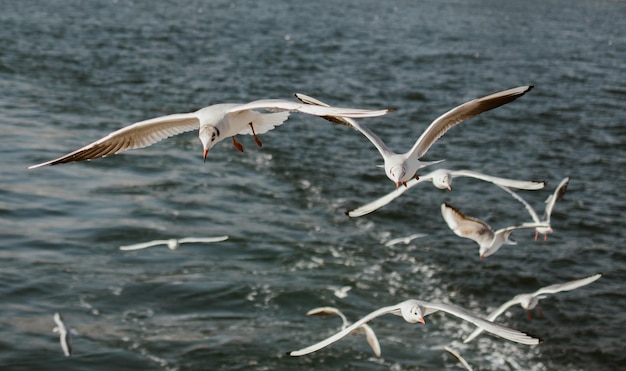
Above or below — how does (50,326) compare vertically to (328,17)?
below

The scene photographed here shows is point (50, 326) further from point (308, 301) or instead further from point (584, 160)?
point (584, 160)

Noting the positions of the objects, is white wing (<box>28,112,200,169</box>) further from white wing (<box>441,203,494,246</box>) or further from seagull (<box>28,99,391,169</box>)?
white wing (<box>441,203,494,246</box>)

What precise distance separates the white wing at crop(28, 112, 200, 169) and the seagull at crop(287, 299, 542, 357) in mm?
2500

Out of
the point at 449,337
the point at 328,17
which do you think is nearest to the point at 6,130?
the point at 449,337

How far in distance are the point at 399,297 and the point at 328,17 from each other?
4339cm

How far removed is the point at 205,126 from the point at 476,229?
5.88 m

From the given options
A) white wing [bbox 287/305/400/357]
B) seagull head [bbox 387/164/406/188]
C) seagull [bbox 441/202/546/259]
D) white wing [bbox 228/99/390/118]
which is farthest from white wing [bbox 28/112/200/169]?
seagull [bbox 441/202/546/259]

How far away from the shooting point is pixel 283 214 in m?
21.8

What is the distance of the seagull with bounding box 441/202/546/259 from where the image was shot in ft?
40.0

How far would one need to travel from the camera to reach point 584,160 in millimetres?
26578

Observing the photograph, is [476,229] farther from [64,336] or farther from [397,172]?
[64,336]

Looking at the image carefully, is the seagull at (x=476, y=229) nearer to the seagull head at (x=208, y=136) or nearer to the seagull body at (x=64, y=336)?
the seagull head at (x=208, y=136)

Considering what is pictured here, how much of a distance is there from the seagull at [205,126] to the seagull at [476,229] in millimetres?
3577

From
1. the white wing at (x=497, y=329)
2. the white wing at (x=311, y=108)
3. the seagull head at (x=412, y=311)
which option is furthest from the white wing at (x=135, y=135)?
the white wing at (x=497, y=329)
